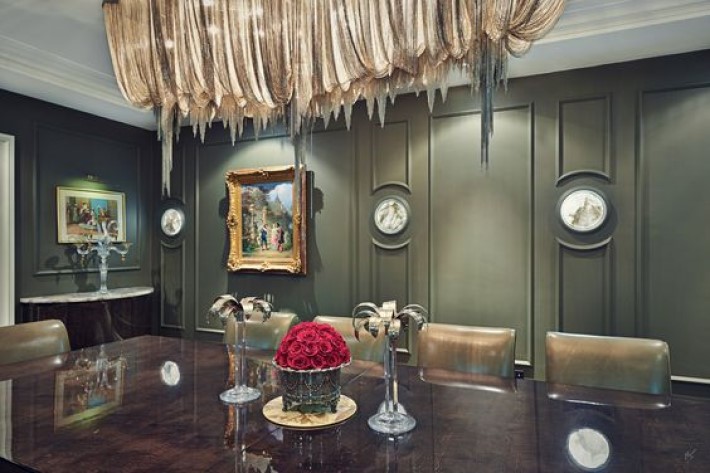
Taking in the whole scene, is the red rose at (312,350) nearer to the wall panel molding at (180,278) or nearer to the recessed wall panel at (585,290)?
the recessed wall panel at (585,290)

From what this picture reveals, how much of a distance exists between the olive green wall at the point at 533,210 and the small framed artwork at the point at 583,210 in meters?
0.05

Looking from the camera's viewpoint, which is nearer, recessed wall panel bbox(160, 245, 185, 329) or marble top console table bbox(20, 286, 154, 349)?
marble top console table bbox(20, 286, 154, 349)

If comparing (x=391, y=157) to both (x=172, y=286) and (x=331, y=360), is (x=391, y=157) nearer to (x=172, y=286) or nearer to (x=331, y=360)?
(x=331, y=360)

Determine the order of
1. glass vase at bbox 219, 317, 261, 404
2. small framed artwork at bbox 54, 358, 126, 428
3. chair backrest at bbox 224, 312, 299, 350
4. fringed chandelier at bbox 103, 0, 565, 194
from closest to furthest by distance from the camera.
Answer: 1. fringed chandelier at bbox 103, 0, 565, 194
2. small framed artwork at bbox 54, 358, 126, 428
3. glass vase at bbox 219, 317, 261, 404
4. chair backrest at bbox 224, 312, 299, 350

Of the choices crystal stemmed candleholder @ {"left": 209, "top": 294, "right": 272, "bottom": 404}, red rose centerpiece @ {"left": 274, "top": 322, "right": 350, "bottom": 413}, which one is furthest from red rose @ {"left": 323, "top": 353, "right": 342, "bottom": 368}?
crystal stemmed candleholder @ {"left": 209, "top": 294, "right": 272, "bottom": 404}

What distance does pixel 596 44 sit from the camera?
8.48 ft

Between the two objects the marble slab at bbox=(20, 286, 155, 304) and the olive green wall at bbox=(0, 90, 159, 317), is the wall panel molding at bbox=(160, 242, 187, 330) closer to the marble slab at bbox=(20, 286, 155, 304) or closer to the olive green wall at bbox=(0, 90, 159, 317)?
the olive green wall at bbox=(0, 90, 159, 317)

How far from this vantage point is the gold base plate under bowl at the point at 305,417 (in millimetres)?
1293

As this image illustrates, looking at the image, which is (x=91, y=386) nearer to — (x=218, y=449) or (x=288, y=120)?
(x=218, y=449)

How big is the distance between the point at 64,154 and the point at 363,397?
3622 millimetres

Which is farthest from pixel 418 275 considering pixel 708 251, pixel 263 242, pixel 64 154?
pixel 64 154

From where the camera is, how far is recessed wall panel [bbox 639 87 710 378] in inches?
104

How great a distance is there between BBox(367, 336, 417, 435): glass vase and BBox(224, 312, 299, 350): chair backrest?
1238 mm

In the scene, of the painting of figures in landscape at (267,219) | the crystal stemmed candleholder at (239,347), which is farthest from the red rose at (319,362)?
the painting of figures in landscape at (267,219)
